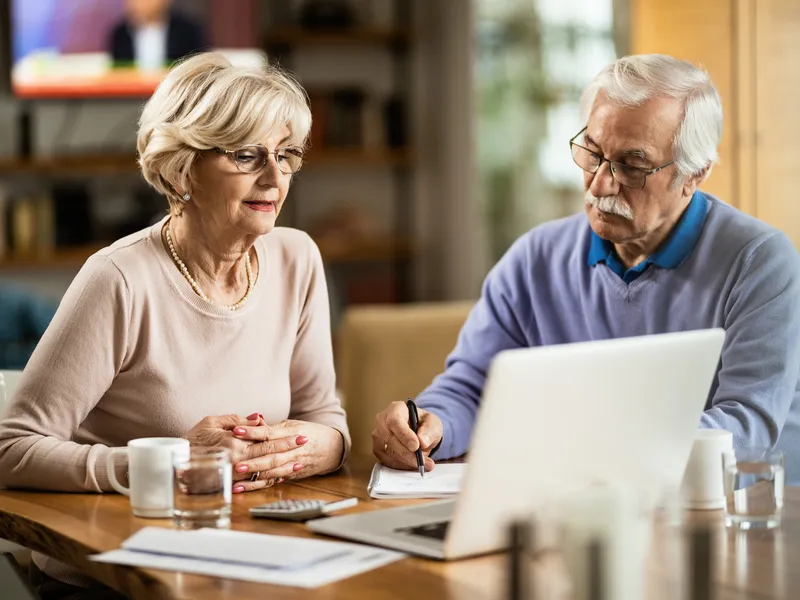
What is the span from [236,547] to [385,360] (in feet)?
5.21

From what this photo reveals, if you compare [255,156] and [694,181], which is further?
[694,181]

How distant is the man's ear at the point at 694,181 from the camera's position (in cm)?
197

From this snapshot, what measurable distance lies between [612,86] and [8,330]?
102 inches

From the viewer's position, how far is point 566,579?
3.19ft

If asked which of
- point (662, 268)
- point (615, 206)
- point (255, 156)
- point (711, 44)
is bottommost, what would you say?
point (662, 268)

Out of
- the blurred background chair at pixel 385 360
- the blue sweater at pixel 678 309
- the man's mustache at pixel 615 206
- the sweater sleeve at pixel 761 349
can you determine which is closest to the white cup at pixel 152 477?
the blue sweater at pixel 678 309

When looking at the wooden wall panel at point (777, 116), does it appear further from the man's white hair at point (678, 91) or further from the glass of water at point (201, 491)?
the glass of water at point (201, 491)

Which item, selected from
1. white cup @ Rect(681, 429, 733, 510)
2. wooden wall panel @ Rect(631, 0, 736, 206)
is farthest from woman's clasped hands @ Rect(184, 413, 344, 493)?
wooden wall panel @ Rect(631, 0, 736, 206)

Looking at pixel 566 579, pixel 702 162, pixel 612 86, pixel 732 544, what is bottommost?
pixel 732 544

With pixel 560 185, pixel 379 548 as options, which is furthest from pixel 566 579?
pixel 560 185

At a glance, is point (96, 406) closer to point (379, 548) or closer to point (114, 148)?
point (379, 548)

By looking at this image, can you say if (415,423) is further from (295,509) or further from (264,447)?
(295,509)

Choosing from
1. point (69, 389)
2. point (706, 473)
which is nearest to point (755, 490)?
point (706, 473)

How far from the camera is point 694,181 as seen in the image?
198cm
